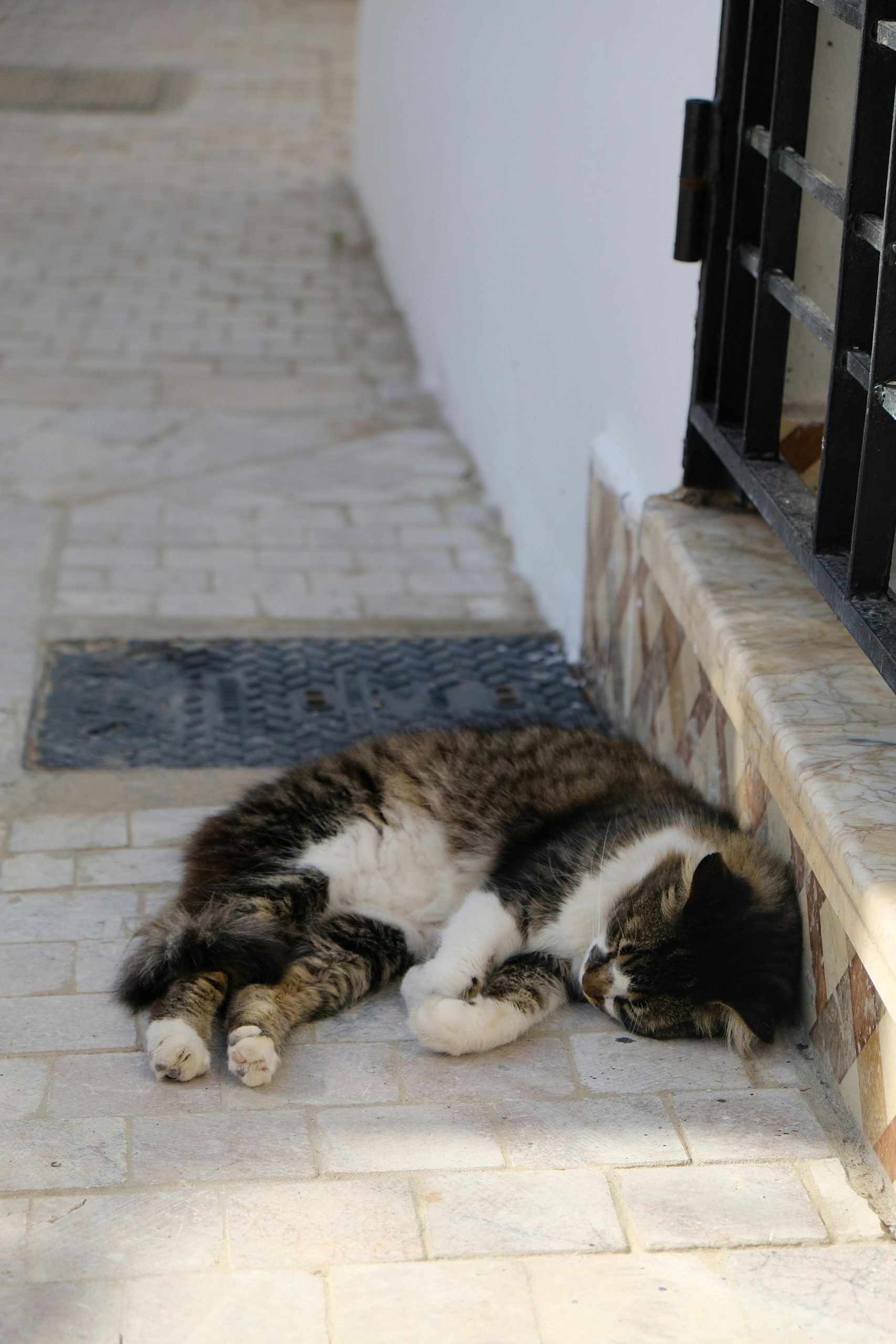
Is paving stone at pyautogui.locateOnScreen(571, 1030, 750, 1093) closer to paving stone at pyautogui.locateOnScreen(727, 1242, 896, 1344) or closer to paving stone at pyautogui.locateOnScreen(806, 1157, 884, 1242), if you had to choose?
paving stone at pyautogui.locateOnScreen(806, 1157, 884, 1242)

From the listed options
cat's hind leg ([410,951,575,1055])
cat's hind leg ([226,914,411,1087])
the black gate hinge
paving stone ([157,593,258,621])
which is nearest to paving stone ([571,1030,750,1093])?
cat's hind leg ([410,951,575,1055])

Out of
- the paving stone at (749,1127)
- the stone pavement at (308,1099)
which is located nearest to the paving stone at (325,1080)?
the stone pavement at (308,1099)

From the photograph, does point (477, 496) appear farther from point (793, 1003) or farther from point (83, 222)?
point (83, 222)

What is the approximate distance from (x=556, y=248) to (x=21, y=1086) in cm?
321

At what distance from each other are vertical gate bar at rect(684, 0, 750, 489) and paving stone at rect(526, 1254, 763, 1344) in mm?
2060

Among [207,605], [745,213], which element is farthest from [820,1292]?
[207,605]

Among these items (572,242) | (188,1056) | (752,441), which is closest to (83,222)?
(572,242)

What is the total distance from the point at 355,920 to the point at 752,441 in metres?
1.44

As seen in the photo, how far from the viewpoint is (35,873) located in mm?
3402

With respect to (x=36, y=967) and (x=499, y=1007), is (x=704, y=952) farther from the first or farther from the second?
(x=36, y=967)

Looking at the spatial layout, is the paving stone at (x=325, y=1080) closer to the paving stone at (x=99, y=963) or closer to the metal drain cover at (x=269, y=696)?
the paving stone at (x=99, y=963)

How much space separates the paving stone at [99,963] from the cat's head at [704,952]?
97 cm

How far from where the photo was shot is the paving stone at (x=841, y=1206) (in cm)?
238

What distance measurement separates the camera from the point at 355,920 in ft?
10.2
